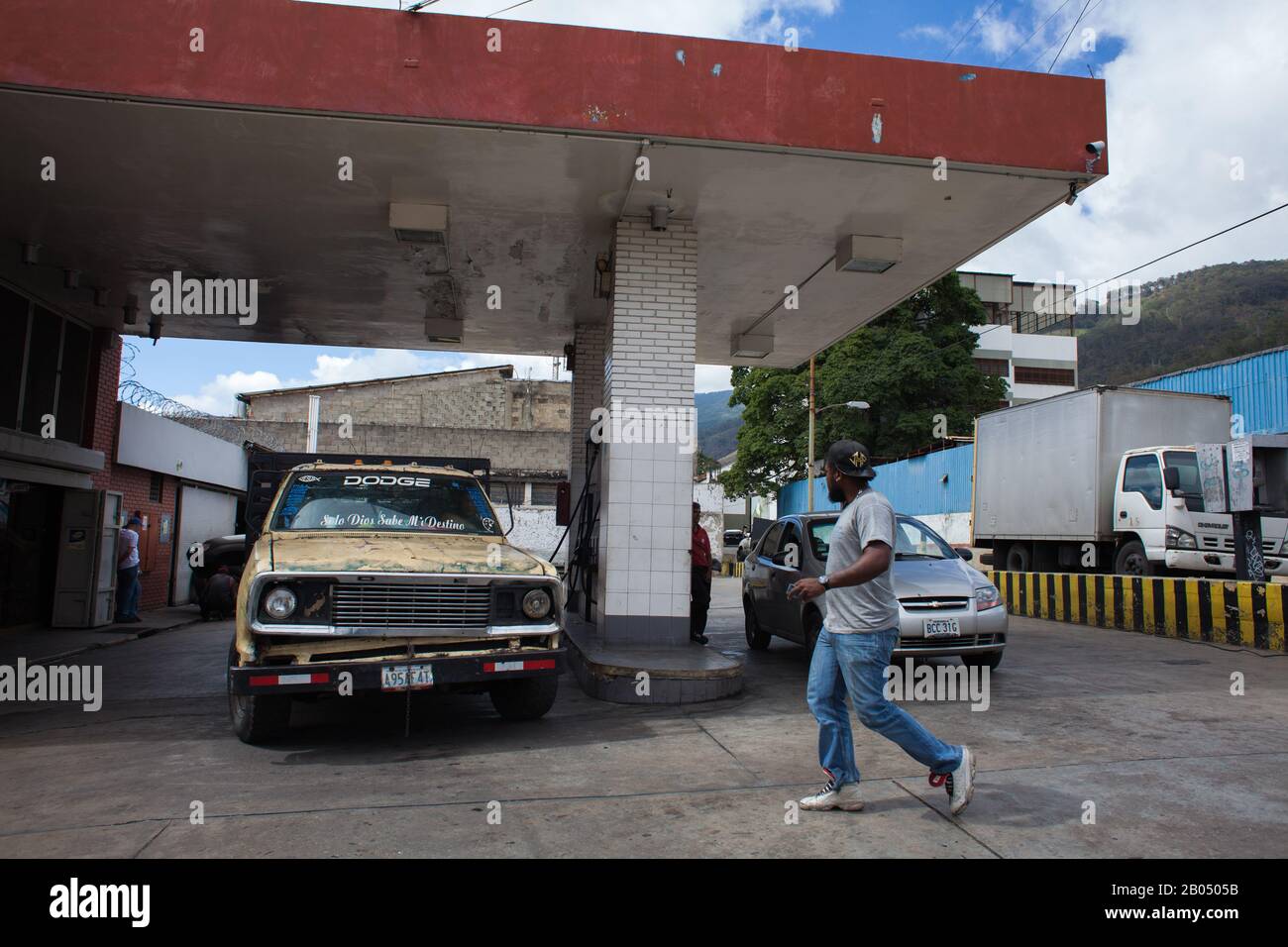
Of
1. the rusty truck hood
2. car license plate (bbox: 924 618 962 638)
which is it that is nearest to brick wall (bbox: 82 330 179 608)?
the rusty truck hood

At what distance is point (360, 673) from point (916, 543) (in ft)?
19.2

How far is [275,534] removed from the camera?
651 centimetres

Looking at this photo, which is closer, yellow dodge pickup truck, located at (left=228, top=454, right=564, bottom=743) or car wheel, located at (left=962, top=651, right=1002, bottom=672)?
yellow dodge pickup truck, located at (left=228, top=454, right=564, bottom=743)

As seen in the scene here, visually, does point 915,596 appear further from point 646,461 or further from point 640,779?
point 640,779

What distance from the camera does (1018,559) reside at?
16.9 m

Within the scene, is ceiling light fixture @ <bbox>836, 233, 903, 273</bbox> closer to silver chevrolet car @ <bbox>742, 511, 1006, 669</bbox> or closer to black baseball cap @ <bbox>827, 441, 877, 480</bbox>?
silver chevrolet car @ <bbox>742, 511, 1006, 669</bbox>

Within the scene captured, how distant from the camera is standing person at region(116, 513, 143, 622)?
1434cm

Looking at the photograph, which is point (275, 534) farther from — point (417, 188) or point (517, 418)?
point (517, 418)

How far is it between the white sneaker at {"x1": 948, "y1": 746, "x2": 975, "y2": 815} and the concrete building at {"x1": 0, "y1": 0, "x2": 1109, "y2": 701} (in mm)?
3250

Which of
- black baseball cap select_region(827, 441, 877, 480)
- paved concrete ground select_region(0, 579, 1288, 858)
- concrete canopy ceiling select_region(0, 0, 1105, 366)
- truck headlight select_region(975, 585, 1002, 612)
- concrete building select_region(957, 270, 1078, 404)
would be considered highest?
concrete building select_region(957, 270, 1078, 404)

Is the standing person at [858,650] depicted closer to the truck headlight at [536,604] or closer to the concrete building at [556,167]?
the truck headlight at [536,604]

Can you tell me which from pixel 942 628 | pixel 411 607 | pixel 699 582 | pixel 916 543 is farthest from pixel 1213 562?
pixel 411 607

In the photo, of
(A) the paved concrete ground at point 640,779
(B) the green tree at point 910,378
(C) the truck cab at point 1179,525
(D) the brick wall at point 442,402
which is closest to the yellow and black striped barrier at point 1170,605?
(C) the truck cab at point 1179,525
